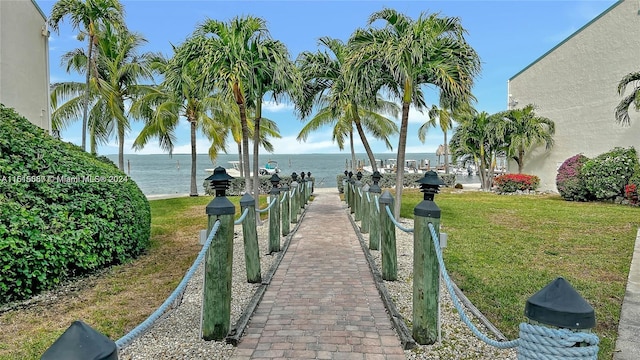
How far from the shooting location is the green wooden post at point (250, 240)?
16.2 feet

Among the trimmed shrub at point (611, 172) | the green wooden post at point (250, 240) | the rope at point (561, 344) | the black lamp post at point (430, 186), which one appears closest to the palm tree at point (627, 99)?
the trimmed shrub at point (611, 172)

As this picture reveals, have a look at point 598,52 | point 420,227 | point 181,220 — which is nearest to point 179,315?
point 420,227

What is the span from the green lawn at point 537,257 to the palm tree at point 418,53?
3467mm

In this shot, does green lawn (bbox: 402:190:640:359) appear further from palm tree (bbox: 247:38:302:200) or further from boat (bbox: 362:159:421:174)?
boat (bbox: 362:159:421:174)

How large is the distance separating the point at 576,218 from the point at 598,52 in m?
11.3

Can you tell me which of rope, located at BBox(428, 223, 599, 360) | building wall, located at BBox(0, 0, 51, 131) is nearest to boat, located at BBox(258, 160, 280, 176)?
building wall, located at BBox(0, 0, 51, 131)

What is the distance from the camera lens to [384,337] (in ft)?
11.4

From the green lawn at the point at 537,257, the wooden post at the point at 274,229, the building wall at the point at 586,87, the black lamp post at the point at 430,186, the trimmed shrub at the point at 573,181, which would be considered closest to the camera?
the black lamp post at the point at 430,186

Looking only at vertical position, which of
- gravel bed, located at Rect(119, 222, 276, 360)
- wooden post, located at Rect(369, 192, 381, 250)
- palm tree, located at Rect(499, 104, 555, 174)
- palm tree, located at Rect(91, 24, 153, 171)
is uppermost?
palm tree, located at Rect(91, 24, 153, 171)

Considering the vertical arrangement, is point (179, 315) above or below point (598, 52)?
below

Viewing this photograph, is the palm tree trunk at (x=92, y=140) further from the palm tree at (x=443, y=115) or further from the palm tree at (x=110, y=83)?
the palm tree at (x=443, y=115)

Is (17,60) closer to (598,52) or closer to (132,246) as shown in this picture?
(132,246)

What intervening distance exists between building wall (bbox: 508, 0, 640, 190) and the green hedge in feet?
64.6

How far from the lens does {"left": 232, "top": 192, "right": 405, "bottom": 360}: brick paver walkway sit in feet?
10.6
